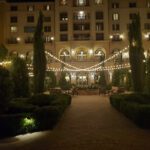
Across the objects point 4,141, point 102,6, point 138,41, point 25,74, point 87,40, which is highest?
point 102,6

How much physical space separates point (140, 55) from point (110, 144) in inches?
684

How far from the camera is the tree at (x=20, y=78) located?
81.7 ft

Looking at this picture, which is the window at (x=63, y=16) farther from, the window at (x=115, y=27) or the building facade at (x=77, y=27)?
the window at (x=115, y=27)

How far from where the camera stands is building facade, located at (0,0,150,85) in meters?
64.5

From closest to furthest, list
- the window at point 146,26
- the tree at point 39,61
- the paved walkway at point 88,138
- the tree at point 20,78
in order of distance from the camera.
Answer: the paved walkway at point 88,138
the tree at point 20,78
the tree at point 39,61
the window at point 146,26

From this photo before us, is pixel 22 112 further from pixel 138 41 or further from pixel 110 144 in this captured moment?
pixel 138 41

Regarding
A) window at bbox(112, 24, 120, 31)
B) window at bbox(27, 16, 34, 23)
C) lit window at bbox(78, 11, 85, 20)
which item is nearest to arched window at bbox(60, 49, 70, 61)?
lit window at bbox(78, 11, 85, 20)

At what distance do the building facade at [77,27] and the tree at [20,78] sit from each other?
3813cm

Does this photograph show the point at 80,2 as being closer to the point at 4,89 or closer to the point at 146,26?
the point at 146,26

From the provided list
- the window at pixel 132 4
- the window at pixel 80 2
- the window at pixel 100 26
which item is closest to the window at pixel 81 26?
the window at pixel 100 26

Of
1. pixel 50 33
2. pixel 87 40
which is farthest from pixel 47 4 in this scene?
pixel 87 40

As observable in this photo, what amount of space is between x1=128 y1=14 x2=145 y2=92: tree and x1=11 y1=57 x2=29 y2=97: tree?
326 inches

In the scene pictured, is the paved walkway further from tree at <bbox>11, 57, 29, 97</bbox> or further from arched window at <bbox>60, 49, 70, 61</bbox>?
arched window at <bbox>60, 49, 70, 61</bbox>

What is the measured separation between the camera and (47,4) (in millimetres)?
66250
